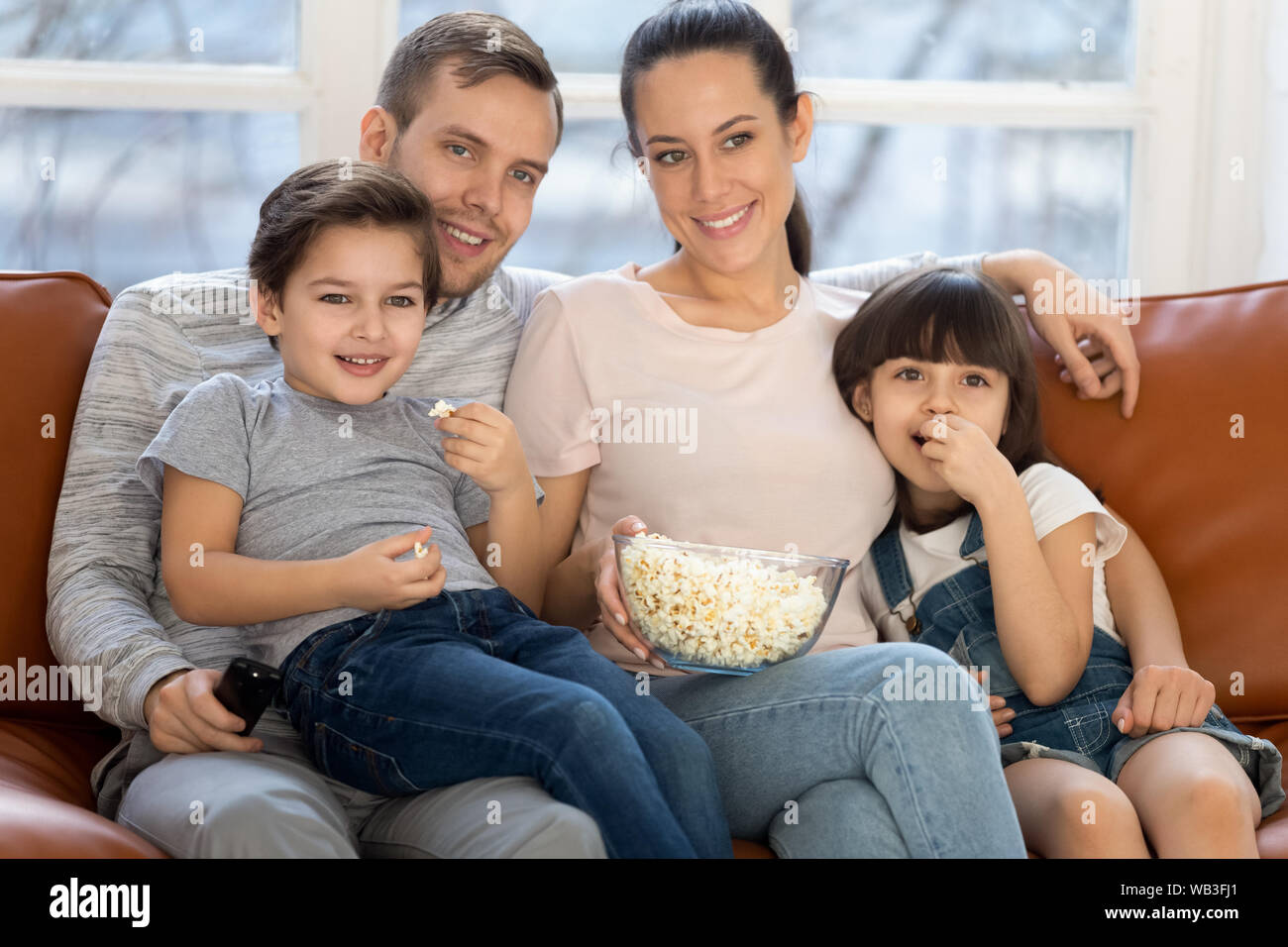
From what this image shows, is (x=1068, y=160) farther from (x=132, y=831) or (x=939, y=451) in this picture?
(x=132, y=831)

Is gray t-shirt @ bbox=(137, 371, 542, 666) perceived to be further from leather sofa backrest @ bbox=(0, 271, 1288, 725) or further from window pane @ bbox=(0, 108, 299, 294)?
window pane @ bbox=(0, 108, 299, 294)

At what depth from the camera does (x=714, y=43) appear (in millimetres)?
1667

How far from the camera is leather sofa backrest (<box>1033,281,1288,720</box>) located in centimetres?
166

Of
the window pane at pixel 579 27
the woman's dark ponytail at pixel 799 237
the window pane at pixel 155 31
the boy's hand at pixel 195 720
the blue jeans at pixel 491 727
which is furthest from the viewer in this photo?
the window pane at pixel 579 27

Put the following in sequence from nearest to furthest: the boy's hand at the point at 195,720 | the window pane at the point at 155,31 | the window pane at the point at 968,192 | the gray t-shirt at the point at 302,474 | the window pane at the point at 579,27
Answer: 1. the boy's hand at the point at 195,720
2. the gray t-shirt at the point at 302,474
3. the window pane at the point at 155,31
4. the window pane at the point at 579,27
5. the window pane at the point at 968,192

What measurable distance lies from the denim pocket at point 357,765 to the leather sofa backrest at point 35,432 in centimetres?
47

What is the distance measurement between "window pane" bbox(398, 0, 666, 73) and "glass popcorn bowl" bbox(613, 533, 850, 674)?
135 cm

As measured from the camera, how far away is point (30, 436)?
157cm

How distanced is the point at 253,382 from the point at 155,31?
1046 millimetres

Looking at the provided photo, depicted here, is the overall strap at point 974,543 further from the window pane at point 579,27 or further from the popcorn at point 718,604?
the window pane at point 579,27

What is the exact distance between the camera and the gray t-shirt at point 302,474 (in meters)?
1.35

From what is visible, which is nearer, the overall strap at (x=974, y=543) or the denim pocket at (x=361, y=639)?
the denim pocket at (x=361, y=639)

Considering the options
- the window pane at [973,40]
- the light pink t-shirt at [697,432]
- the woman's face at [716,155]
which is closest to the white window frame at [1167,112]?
the window pane at [973,40]
